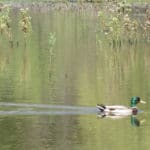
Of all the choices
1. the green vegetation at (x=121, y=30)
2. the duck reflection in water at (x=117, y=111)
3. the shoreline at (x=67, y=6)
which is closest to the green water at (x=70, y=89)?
the duck reflection in water at (x=117, y=111)

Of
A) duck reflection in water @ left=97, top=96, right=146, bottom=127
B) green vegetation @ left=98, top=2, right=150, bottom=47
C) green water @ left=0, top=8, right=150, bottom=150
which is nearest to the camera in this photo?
green water @ left=0, top=8, right=150, bottom=150

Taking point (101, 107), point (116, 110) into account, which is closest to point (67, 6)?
point (101, 107)

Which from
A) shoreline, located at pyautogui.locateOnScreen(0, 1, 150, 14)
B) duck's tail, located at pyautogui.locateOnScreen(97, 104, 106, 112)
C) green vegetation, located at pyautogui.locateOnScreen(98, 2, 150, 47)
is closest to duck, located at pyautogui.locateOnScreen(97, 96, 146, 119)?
duck's tail, located at pyautogui.locateOnScreen(97, 104, 106, 112)

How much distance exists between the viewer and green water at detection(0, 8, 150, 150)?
2686 centimetres

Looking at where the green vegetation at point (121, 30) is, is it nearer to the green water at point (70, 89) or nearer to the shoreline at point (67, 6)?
the green water at point (70, 89)

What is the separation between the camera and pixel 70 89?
124 feet

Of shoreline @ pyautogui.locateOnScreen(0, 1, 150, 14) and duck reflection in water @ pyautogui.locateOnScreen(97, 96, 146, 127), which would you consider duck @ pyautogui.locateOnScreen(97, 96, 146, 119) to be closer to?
duck reflection in water @ pyautogui.locateOnScreen(97, 96, 146, 127)

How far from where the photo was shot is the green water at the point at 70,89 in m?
26.9

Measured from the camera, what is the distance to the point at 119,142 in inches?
1045

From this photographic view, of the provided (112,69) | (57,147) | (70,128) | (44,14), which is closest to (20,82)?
(112,69)

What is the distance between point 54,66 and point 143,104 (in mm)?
12446

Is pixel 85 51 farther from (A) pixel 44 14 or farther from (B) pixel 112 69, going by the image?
(A) pixel 44 14

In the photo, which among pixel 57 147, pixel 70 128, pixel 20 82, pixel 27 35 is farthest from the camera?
pixel 27 35

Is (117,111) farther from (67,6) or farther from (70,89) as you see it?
(67,6)
